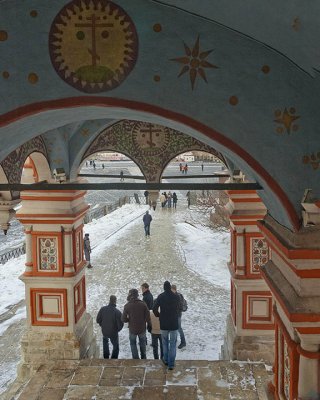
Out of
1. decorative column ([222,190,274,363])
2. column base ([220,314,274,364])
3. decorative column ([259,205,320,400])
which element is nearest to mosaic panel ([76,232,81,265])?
decorative column ([222,190,274,363])

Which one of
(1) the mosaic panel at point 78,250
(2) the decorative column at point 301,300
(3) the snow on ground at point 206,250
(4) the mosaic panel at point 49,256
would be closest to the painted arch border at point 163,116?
(2) the decorative column at point 301,300

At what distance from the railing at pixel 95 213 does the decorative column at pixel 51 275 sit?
8.41 metres

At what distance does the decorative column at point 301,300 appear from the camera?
12.6ft

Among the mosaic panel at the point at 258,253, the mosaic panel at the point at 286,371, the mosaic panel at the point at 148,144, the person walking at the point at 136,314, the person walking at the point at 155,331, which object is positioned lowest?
the person walking at the point at 155,331

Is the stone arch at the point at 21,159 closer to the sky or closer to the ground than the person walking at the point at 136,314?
closer to the sky

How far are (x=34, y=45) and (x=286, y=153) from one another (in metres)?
2.21

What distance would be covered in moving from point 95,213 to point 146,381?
19.8m

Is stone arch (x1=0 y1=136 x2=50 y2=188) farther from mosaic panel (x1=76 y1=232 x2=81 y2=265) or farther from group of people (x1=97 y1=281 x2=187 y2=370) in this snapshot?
group of people (x1=97 y1=281 x2=187 y2=370)

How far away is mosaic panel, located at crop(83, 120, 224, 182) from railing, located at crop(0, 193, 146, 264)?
9436 millimetres

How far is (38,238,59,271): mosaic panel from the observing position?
340 inches

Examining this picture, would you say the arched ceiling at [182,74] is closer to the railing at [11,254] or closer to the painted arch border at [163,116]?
the painted arch border at [163,116]

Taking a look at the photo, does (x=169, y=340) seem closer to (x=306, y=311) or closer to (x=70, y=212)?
(x=70, y=212)

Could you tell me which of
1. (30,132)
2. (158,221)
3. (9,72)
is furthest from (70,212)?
(158,221)

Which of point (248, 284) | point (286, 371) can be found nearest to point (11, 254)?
point (248, 284)
